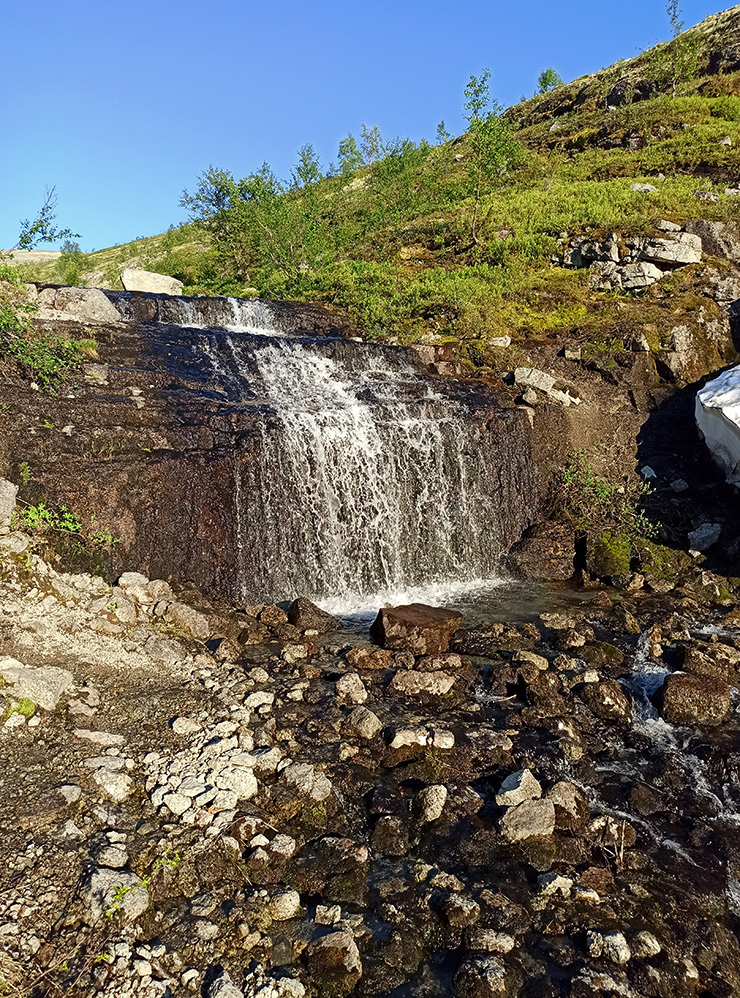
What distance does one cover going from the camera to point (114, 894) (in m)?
4.67

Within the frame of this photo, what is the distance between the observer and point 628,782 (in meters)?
7.00

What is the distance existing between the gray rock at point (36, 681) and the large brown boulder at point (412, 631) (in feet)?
16.0

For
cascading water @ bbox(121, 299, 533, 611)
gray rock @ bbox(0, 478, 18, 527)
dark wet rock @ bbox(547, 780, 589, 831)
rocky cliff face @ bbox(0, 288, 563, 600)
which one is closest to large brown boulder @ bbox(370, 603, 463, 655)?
cascading water @ bbox(121, 299, 533, 611)

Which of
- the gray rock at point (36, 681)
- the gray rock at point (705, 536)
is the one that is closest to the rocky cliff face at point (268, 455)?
the gray rock at point (36, 681)

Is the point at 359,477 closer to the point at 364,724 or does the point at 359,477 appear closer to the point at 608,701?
the point at 364,724

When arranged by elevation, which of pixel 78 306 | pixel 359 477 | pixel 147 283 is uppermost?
pixel 147 283

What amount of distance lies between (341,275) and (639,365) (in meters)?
13.8

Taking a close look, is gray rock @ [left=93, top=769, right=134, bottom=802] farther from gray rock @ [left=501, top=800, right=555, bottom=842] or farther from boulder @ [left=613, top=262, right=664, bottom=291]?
boulder @ [left=613, top=262, right=664, bottom=291]

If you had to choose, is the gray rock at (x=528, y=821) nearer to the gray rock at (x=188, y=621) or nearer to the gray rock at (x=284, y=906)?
the gray rock at (x=284, y=906)

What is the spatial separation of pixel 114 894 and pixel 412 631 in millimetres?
6052

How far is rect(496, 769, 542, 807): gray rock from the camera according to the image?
6262mm

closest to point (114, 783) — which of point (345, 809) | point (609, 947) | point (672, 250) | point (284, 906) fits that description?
point (284, 906)

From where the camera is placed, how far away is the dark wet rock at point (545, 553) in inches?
562

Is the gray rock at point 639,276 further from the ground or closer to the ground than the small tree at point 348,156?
closer to the ground
